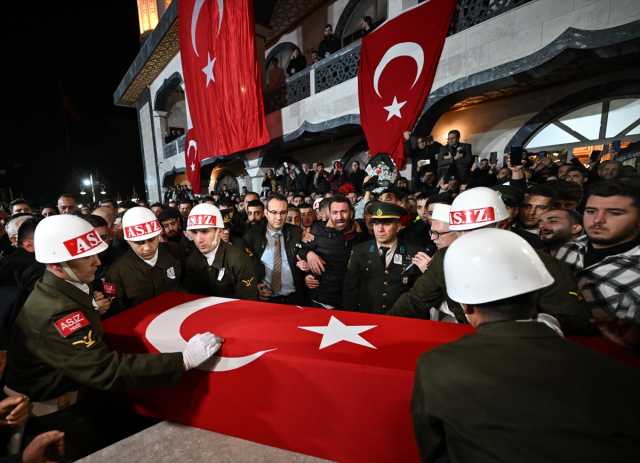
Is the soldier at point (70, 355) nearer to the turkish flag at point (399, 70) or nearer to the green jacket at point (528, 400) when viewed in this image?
the green jacket at point (528, 400)

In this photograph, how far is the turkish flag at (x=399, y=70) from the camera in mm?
6008

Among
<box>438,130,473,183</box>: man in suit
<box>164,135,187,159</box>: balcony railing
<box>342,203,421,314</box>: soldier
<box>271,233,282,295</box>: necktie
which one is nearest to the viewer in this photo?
<box>342,203,421,314</box>: soldier

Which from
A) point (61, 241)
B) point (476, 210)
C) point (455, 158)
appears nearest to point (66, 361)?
point (61, 241)

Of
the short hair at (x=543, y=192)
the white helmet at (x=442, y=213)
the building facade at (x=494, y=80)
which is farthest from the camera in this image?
the building facade at (x=494, y=80)

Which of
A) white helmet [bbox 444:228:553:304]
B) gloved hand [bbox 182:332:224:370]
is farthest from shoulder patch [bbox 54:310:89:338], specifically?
white helmet [bbox 444:228:553:304]

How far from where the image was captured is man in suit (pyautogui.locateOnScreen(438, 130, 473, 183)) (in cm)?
Result: 637

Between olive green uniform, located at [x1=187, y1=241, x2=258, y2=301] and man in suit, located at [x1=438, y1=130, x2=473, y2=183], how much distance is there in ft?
16.7

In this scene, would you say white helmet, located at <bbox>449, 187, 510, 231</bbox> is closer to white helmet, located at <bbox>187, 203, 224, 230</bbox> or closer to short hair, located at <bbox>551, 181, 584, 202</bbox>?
short hair, located at <bbox>551, 181, 584, 202</bbox>

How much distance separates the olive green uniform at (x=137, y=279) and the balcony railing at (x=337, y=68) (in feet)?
24.0

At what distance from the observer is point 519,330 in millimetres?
944

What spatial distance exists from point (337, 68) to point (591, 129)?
671 centimetres

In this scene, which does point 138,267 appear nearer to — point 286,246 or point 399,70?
point 286,246

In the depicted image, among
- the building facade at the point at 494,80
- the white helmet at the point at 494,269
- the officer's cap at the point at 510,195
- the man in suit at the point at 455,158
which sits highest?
the building facade at the point at 494,80

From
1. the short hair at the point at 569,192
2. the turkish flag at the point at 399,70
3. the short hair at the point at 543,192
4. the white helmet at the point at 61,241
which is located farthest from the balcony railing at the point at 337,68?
the white helmet at the point at 61,241
